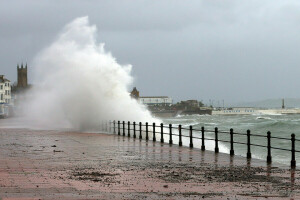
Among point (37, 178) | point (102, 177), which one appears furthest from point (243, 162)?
point (37, 178)

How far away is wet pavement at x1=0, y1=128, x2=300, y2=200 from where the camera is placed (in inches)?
412

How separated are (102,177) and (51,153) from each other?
23.3 ft

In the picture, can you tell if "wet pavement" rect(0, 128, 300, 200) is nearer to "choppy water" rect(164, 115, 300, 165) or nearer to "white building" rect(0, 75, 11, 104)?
"choppy water" rect(164, 115, 300, 165)

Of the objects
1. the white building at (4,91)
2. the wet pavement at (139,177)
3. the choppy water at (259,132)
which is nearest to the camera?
the wet pavement at (139,177)

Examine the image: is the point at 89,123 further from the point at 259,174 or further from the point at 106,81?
the point at 259,174

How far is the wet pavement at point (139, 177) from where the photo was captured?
10461 mm

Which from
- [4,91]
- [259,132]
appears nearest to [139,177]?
[259,132]

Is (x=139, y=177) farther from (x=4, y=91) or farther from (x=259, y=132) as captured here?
(x=4, y=91)

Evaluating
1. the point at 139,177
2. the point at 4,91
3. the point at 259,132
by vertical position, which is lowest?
the point at 259,132

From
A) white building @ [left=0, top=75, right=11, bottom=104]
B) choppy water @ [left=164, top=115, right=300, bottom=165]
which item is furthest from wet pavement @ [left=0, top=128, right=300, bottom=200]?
white building @ [left=0, top=75, right=11, bottom=104]

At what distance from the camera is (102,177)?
12930mm

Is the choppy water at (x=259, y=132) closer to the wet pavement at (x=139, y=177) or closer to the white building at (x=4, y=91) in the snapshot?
the wet pavement at (x=139, y=177)

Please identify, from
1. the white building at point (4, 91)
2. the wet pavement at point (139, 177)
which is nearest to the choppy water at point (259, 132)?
the wet pavement at point (139, 177)

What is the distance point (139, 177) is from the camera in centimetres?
1305
